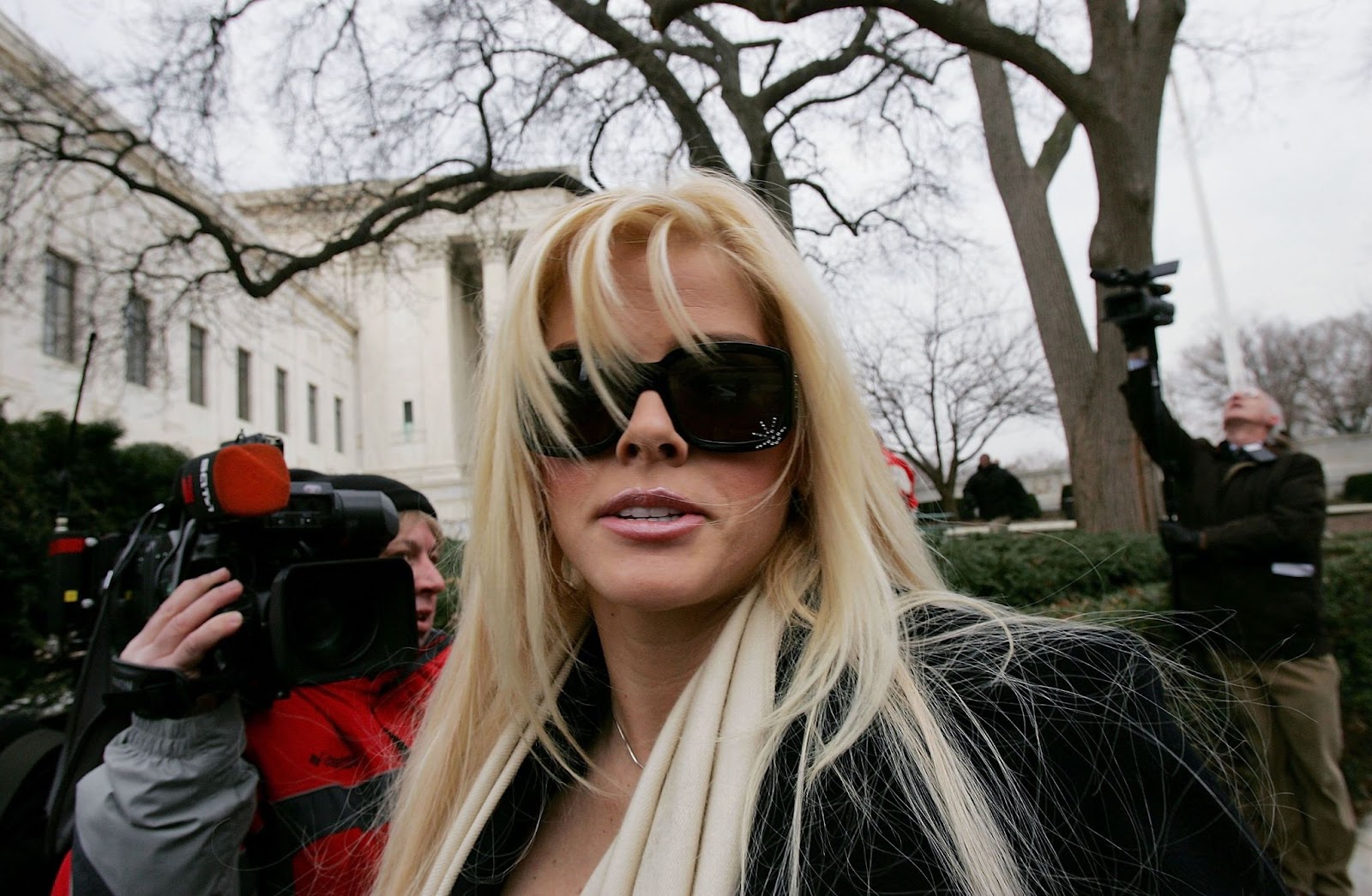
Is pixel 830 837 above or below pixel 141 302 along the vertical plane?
below

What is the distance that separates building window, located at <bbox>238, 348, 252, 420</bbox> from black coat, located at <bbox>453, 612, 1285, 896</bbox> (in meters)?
31.2

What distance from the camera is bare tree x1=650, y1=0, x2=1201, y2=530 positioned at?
Result: 608cm

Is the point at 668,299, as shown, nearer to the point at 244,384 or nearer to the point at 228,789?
the point at 228,789

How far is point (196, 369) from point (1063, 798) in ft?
94.4

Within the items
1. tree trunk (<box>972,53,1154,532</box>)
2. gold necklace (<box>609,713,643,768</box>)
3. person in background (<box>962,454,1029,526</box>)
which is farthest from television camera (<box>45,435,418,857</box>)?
person in background (<box>962,454,1029,526</box>)

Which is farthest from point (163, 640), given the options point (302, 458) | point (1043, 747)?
point (302, 458)

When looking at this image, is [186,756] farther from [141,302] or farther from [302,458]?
[302,458]

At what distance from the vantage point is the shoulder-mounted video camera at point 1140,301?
12.2 ft

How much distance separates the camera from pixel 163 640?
1.55 meters

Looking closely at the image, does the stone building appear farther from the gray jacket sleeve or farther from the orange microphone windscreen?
the gray jacket sleeve

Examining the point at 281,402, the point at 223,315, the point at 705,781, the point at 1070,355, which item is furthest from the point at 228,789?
the point at 281,402

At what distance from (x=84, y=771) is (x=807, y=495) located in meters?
1.55

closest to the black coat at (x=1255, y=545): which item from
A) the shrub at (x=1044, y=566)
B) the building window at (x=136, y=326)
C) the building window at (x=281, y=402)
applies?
the shrub at (x=1044, y=566)

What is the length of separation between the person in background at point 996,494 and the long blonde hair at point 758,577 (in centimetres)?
1463
